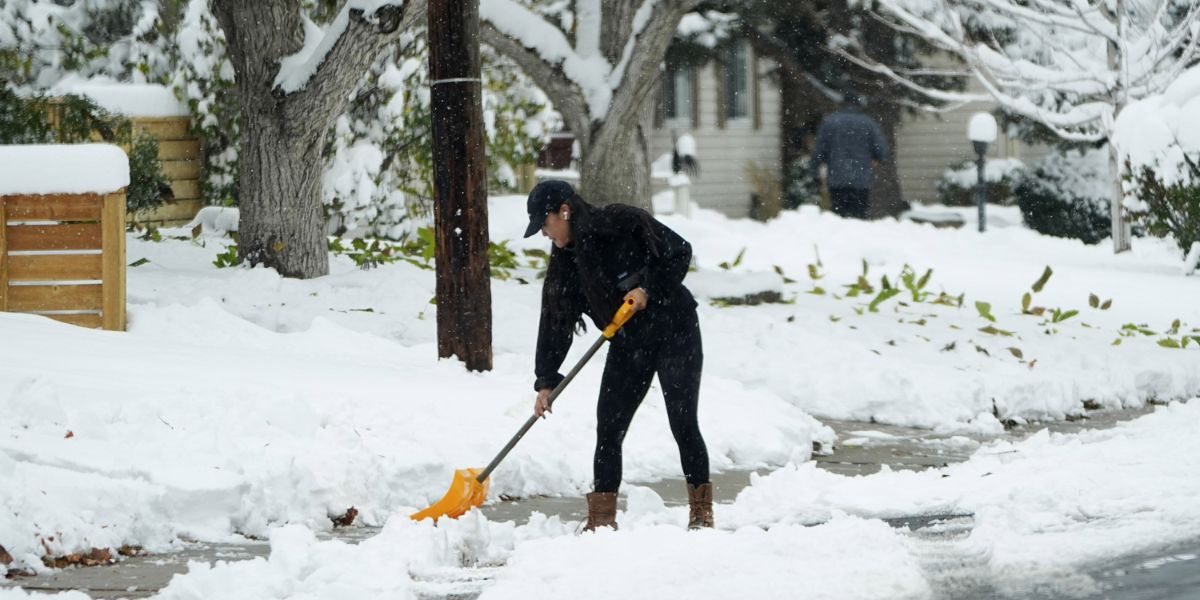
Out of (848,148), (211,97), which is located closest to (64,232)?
(211,97)

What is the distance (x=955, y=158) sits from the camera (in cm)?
3103

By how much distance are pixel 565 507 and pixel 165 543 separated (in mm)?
1920

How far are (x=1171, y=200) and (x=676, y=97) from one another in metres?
15.3

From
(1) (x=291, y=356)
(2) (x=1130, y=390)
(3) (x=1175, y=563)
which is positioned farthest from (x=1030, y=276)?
(3) (x=1175, y=563)

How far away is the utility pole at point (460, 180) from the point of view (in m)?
9.16

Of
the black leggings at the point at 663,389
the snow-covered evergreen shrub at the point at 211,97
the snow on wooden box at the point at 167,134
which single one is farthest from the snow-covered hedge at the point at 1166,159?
the black leggings at the point at 663,389

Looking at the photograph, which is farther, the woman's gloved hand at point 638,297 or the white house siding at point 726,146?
the white house siding at point 726,146

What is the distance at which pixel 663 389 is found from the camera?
6.46 metres

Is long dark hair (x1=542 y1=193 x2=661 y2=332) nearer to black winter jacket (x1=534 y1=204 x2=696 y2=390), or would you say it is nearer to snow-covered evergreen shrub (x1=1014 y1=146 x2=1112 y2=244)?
black winter jacket (x1=534 y1=204 x2=696 y2=390)

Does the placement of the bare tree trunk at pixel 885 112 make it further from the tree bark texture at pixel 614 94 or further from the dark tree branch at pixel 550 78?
the dark tree branch at pixel 550 78

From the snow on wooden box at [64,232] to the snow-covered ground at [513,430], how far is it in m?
0.48

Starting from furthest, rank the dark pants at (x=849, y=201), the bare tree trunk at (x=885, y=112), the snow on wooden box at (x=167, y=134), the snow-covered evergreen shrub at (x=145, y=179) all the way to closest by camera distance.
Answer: the bare tree trunk at (x=885, y=112) < the dark pants at (x=849, y=201) < the snow on wooden box at (x=167, y=134) < the snow-covered evergreen shrub at (x=145, y=179)

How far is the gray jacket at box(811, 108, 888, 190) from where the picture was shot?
21.8 meters

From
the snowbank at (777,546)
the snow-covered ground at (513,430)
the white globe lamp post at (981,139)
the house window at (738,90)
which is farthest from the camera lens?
the house window at (738,90)
